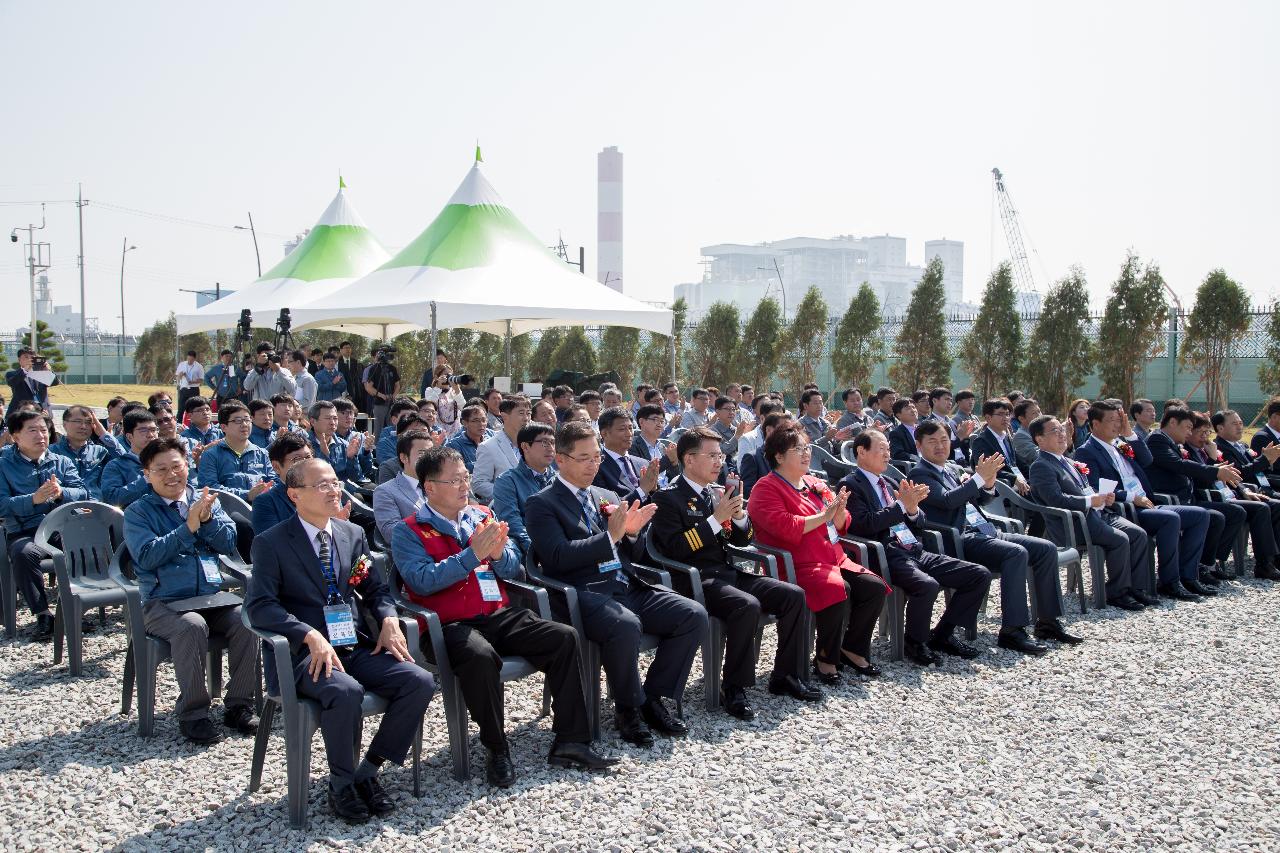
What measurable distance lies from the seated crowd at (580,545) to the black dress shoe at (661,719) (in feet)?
0.03

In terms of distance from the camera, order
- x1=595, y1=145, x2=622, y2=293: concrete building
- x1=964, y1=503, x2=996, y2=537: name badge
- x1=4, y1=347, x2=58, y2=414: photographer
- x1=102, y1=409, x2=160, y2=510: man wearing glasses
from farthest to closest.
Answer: x1=595, y1=145, x2=622, y2=293: concrete building → x1=4, y1=347, x2=58, y2=414: photographer → x1=964, y1=503, x2=996, y2=537: name badge → x1=102, y1=409, x2=160, y2=510: man wearing glasses

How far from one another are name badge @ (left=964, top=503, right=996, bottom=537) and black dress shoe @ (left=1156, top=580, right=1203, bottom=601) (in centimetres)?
185

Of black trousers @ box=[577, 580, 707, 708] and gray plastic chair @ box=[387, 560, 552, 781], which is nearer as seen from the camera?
gray plastic chair @ box=[387, 560, 552, 781]

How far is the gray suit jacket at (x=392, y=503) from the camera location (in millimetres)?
5336

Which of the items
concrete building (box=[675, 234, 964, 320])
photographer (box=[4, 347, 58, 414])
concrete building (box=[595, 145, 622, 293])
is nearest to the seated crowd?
photographer (box=[4, 347, 58, 414])

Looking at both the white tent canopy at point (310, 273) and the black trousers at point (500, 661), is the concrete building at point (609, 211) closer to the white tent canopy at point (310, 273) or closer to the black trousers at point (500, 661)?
the white tent canopy at point (310, 273)

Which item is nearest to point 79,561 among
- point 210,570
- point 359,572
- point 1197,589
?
point 210,570

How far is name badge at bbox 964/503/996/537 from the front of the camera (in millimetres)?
6105

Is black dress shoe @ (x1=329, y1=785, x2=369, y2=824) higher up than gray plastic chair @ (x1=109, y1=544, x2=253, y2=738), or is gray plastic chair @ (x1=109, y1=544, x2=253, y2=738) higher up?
gray plastic chair @ (x1=109, y1=544, x2=253, y2=738)

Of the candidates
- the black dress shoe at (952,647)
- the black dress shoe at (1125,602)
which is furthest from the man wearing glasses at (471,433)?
the black dress shoe at (1125,602)

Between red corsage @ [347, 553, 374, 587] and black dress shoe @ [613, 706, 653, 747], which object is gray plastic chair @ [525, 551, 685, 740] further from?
red corsage @ [347, 553, 374, 587]

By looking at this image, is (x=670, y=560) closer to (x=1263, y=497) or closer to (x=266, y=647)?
(x=266, y=647)

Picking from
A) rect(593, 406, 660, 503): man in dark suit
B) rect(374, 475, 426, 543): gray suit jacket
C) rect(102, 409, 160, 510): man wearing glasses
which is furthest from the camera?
rect(593, 406, 660, 503): man in dark suit

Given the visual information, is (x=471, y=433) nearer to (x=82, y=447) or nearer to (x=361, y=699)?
(x=82, y=447)
